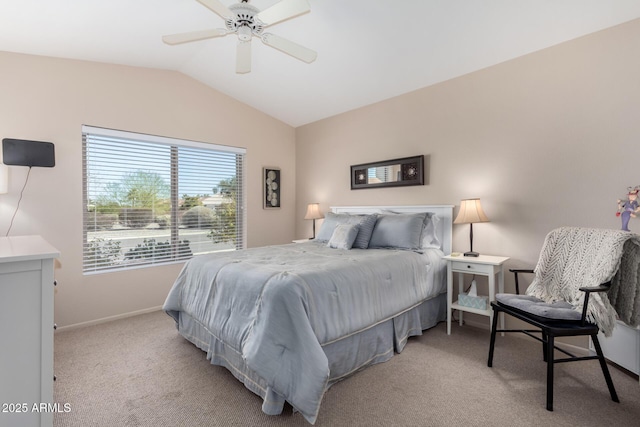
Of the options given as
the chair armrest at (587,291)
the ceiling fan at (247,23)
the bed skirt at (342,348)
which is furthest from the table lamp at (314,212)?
the chair armrest at (587,291)

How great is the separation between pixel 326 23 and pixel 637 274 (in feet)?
9.64

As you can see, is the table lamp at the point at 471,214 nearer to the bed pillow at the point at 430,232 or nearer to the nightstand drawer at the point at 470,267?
the nightstand drawer at the point at 470,267

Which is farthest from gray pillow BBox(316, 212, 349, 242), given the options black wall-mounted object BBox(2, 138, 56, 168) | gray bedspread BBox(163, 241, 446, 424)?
black wall-mounted object BBox(2, 138, 56, 168)

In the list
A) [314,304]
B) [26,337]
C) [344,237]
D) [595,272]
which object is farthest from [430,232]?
[26,337]

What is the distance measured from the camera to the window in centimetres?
335

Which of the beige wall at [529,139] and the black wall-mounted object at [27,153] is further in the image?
the black wall-mounted object at [27,153]

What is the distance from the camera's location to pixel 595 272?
6.43ft

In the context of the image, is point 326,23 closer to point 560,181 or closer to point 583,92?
point 583,92

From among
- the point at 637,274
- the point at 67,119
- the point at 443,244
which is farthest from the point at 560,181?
the point at 67,119

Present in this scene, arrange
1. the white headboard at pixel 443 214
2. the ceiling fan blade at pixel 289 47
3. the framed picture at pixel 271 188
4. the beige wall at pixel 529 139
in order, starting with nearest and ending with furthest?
1. the ceiling fan blade at pixel 289 47
2. the beige wall at pixel 529 139
3. the white headboard at pixel 443 214
4. the framed picture at pixel 271 188

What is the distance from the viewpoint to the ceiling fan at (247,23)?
197cm

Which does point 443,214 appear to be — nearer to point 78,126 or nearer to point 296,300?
point 296,300

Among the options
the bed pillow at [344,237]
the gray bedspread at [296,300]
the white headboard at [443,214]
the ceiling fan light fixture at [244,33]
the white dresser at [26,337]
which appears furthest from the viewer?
the white headboard at [443,214]

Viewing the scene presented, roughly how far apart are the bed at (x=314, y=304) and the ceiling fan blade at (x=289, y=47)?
5.32 feet
